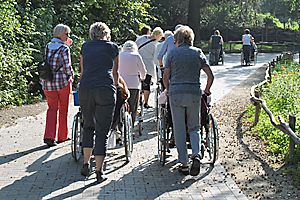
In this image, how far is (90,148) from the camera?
24.8 ft

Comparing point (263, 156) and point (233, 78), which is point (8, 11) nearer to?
point (263, 156)

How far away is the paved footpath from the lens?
22.6ft

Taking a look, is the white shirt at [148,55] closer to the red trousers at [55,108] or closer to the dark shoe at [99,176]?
the red trousers at [55,108]

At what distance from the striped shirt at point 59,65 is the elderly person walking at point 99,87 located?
6.38ft

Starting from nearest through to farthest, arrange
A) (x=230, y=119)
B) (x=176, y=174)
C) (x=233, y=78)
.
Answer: (x=176, y=174) → (x=230, y=119) → (x=233, y=78)

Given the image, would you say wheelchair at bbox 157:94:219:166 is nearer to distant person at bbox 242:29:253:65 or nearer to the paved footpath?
the paved footpath

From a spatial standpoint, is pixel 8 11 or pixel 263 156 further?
pixel 8 11

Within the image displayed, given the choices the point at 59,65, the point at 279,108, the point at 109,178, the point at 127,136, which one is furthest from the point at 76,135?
the point at 279,108

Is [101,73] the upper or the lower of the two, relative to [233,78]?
upper

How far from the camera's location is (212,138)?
8.22 metres

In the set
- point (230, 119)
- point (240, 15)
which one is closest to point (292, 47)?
point (240, 15)

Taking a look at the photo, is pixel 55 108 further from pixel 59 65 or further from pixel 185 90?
pixel 185 90

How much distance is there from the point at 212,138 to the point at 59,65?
2907 millimetres

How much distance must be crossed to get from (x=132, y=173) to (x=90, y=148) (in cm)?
73
